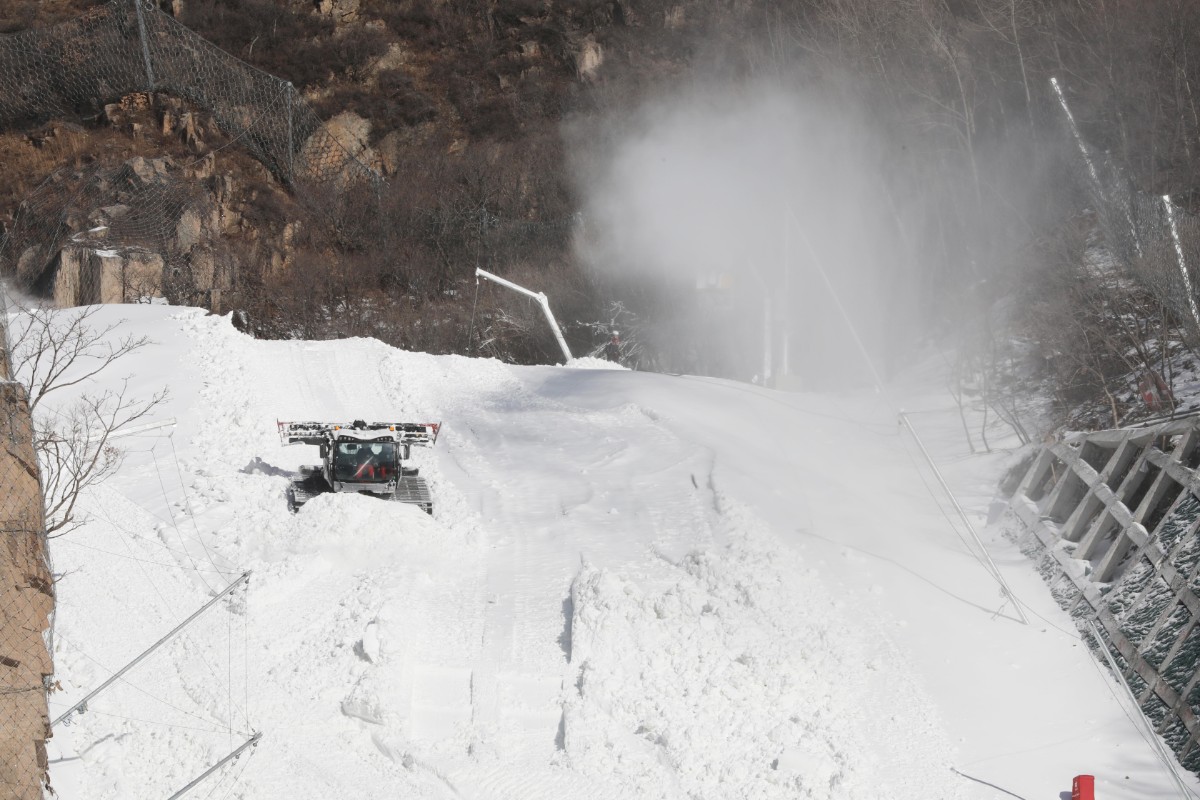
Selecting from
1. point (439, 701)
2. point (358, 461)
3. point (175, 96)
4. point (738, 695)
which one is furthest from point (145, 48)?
point (738, 695)

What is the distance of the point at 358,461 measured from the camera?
17.2m

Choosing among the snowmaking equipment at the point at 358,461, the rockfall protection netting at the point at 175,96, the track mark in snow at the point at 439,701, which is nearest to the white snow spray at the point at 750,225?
the rockfall protection netting at the point at 175,96

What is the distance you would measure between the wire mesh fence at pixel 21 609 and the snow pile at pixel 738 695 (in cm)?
496

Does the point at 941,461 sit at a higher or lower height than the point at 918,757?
higher

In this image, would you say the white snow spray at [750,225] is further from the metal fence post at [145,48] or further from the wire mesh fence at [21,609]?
the wire mesh fence at [21,609]

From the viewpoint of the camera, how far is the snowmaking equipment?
56.0 ft

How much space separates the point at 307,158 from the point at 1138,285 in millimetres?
33966

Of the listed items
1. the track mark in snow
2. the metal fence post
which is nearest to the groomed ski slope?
the track mark in snow

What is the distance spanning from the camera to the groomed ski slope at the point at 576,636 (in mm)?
11469

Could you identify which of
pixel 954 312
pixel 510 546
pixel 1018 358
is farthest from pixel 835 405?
pixel 510 546

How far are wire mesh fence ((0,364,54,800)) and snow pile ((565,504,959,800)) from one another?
4963 millimetres

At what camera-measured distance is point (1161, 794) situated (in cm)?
1114

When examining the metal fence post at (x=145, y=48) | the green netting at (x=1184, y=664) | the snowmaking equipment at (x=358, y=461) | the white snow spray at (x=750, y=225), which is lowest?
the green netting at (x=1184, y=664)

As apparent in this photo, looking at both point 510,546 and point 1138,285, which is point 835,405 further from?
point 510,546
